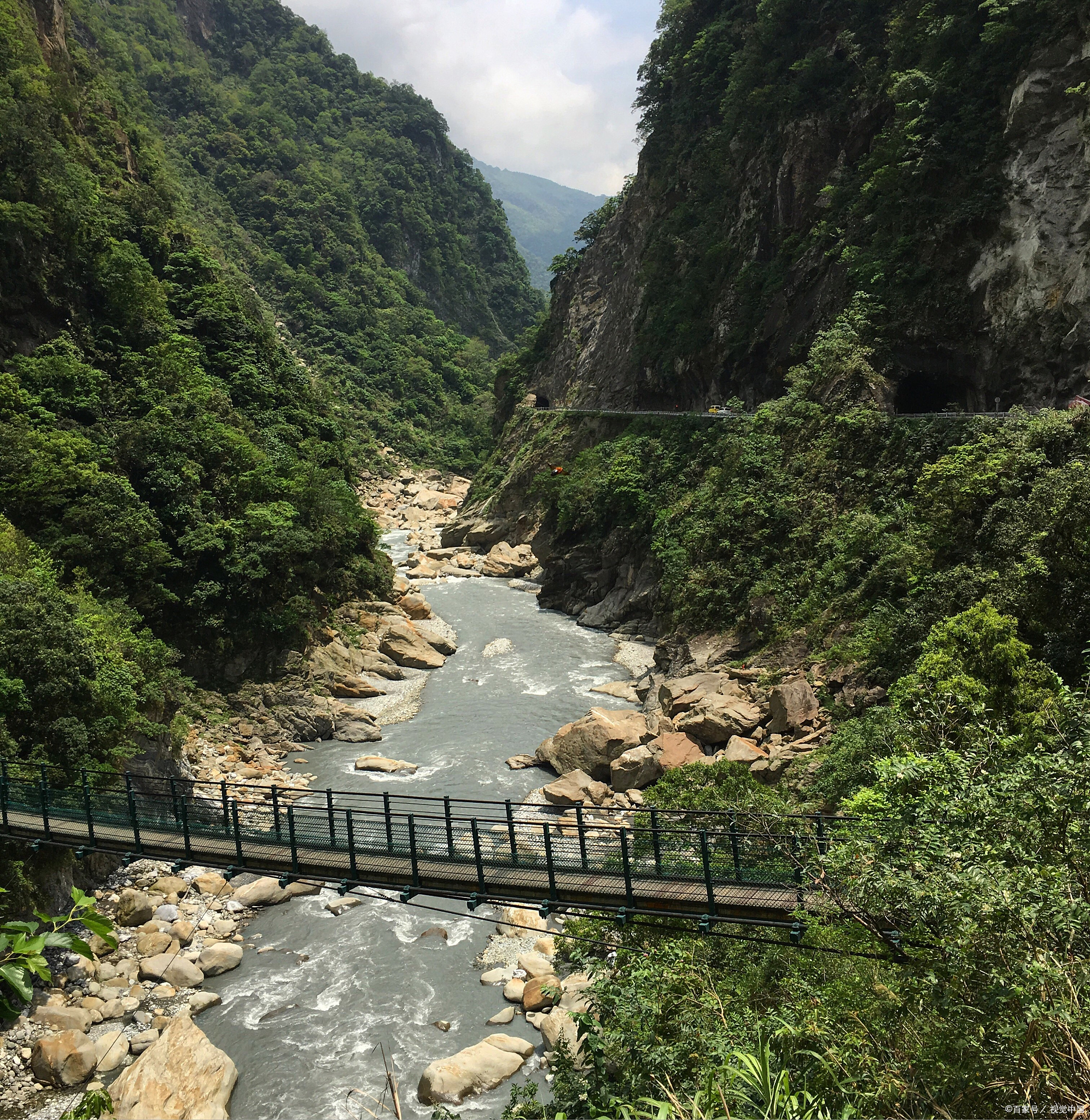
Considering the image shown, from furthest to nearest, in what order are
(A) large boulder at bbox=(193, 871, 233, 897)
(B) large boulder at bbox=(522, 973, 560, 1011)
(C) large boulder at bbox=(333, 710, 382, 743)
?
(C) large boulder at bbox=(333, 710, 382, 743), (A) large boulder at bbox=(193, 871, 233, 897), (B) large boulder at bbox=(522, 973, 560, 1011)

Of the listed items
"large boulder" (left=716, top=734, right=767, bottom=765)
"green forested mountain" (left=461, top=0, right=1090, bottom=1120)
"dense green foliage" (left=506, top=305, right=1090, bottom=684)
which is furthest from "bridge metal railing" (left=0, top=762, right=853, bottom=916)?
"dense green foliage" (left=506, top=305, right=1090, bottom=684)

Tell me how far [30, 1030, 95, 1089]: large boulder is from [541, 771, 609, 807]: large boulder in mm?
10214

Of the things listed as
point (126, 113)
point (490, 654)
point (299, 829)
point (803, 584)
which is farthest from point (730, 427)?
point (126, 113)

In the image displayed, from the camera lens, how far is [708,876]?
385 inches

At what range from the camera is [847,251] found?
29.0 meters

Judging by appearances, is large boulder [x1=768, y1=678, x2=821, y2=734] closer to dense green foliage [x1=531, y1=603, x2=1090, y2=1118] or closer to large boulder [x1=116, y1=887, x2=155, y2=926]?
dense green foliage [x1=531, y1=603, x2=1090, y2=1118]

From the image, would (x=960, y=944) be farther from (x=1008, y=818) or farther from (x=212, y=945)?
(x=212, y=945)

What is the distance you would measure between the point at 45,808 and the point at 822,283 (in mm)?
30207

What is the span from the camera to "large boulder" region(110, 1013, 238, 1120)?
1129 centimetres

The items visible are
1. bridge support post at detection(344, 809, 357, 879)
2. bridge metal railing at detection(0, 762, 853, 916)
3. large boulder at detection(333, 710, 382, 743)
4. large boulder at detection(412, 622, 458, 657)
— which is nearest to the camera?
bridge metal railing at detection(0, 762, 853, 916)

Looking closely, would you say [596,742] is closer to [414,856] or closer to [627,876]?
[414,856]

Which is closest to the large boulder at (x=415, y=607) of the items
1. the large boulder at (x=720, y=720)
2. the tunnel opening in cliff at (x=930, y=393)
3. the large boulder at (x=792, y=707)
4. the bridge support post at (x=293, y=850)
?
the large boulder at (x=720, y=720)

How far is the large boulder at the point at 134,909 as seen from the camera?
52.5 ft

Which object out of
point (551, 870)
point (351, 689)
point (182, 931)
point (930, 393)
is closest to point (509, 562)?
point (351, 689)
